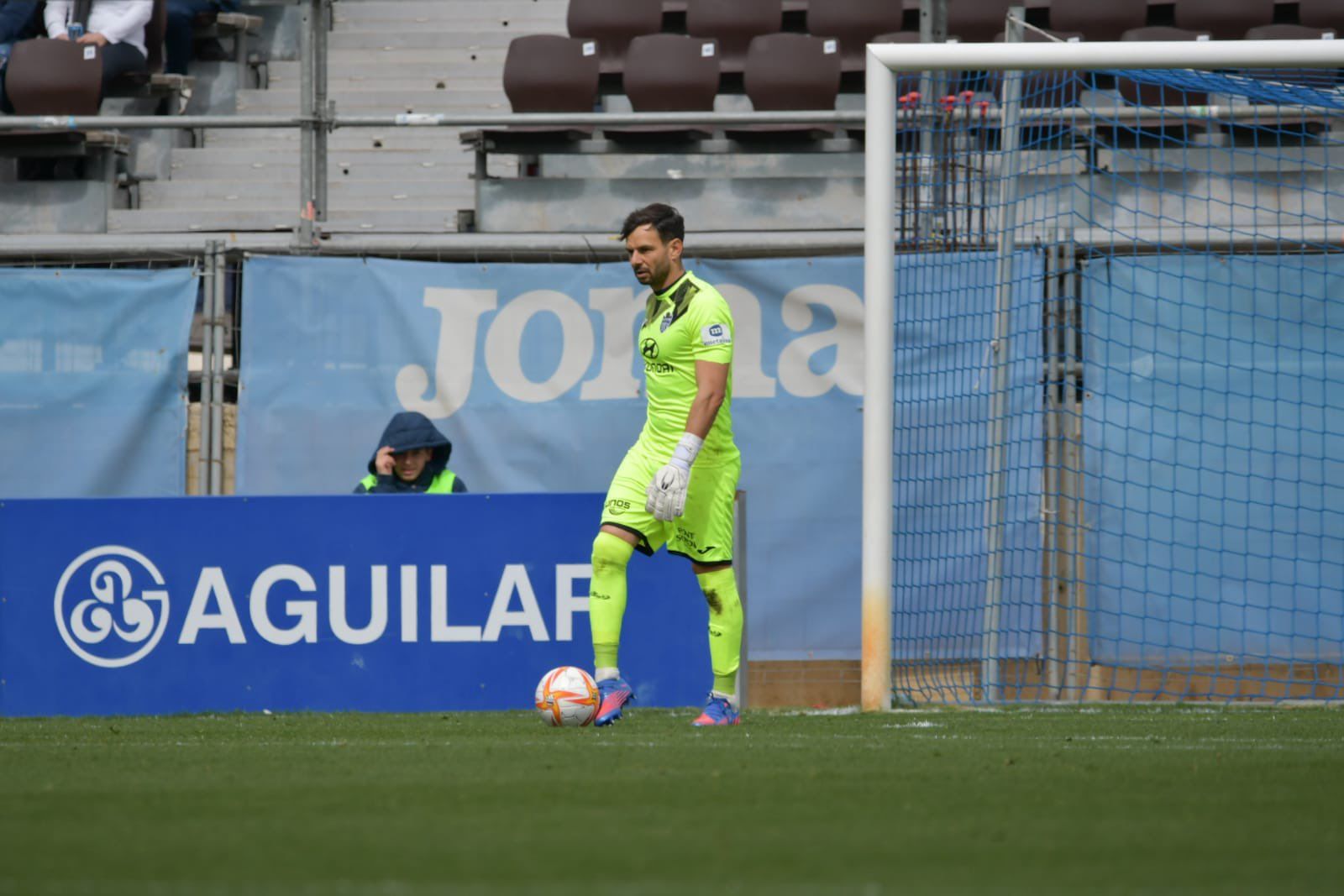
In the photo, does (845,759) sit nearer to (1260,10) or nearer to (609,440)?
(609,440)

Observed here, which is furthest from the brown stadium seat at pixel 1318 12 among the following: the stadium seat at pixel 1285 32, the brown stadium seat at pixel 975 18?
the brown stadium seat at pixel 975 18

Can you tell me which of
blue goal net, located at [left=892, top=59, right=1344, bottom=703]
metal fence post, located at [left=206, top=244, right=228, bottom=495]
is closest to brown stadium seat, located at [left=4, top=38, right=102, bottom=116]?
metal fence post, located at [left=206, top=244, right=228, bottom=495]

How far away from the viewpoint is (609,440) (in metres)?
9.41

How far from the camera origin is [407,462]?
8.82m

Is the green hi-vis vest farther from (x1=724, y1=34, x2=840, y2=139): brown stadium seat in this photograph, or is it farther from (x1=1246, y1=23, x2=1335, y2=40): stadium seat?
(x1=1246, y1=23, x2=1335, y2=40): stadium seat

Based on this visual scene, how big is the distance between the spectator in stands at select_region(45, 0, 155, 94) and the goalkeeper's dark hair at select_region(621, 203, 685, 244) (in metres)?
6.45

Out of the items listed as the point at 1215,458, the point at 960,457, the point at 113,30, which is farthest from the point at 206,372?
the point at 1215,458

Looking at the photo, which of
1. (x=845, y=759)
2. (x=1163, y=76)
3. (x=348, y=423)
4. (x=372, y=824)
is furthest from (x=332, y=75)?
(x=372, y=824)

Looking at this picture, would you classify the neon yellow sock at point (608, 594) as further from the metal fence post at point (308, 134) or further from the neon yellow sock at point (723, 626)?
the metal fence post at point (308, 134)

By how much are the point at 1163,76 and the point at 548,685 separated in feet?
13.8

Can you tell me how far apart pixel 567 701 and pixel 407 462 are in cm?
274

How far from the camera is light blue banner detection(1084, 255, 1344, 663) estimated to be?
346 inches

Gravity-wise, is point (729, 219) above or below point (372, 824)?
above

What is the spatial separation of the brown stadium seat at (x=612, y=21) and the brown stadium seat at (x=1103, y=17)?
2703 mm
